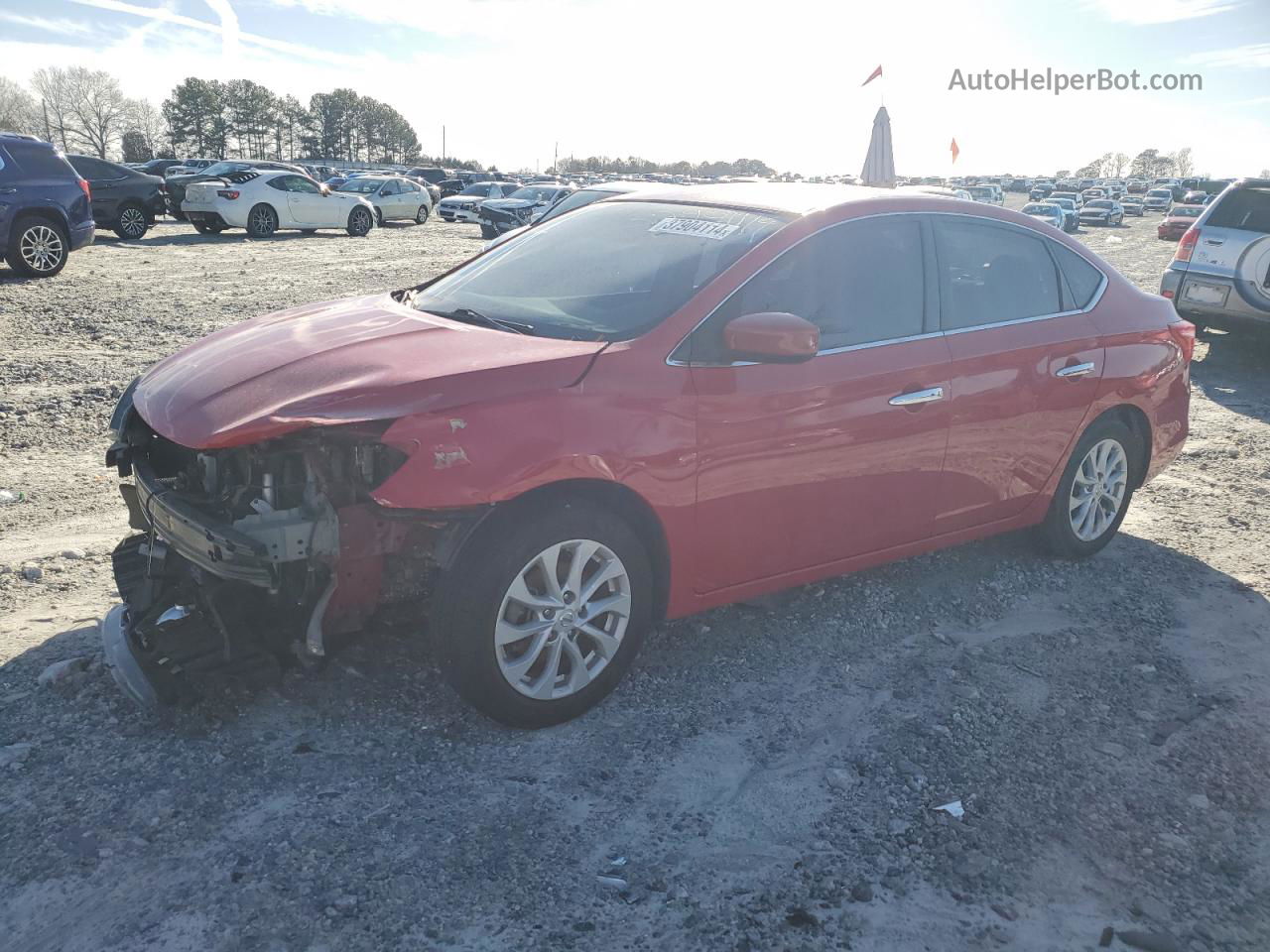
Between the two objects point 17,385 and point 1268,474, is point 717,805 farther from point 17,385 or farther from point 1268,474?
point 17,385

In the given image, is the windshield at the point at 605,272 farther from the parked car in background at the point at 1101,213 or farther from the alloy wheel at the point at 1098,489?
the parked car in background at the point at 1101,213

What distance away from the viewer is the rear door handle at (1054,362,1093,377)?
4648 mm

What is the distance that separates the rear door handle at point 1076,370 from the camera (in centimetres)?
465

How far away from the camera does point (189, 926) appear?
2.46 metres

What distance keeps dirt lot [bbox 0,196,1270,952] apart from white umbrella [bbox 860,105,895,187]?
8.73 m

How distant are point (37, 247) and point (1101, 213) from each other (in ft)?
164

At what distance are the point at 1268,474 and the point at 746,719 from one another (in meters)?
5.06

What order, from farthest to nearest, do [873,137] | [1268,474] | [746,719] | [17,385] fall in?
[873,137]
[17,385]
[1268,474]
[746,719]

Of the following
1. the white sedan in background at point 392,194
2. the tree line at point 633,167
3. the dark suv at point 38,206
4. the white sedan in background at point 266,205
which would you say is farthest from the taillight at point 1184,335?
the tree line at point 633,167

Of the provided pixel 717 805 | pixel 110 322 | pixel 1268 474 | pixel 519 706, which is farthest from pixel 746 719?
pixel 110 322

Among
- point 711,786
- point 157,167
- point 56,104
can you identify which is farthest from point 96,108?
point 711,786

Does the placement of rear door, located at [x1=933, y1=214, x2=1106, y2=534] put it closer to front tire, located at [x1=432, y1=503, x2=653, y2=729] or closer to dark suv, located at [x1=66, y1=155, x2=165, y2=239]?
front tire, located at [x1=432, y1=503, x2=653, y2=729]

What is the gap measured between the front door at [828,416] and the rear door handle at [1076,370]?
827mm

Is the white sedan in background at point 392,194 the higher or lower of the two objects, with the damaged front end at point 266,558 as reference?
higher
